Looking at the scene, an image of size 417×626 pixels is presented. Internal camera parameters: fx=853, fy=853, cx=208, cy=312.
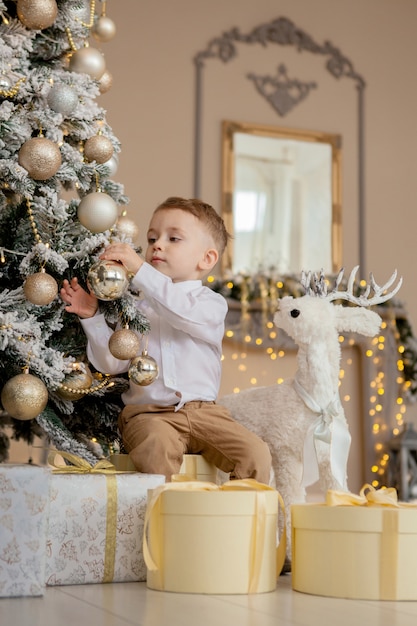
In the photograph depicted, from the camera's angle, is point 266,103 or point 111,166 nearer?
point 111,166

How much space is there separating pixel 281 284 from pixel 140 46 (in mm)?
1447

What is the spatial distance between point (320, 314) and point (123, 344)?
0.54m

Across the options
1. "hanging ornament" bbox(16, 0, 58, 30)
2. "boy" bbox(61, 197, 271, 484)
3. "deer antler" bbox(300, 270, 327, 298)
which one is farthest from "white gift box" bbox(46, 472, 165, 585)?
"hanging ornament" bbox(16, 0, 58, 30)

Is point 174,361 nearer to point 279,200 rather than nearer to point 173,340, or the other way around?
point 173,340

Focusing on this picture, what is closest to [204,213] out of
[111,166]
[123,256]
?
[111,166]

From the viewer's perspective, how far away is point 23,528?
1.38m

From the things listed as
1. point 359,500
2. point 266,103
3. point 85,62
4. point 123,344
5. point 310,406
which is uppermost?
point 266,103

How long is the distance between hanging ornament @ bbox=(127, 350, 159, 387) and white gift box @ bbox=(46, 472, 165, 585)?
28 centimetres

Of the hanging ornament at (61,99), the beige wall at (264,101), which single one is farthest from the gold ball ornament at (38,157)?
the beige wall at (264,101)

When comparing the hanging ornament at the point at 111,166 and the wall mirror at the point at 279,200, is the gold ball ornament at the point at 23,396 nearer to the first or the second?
the hanging ornament at the point at 111,166

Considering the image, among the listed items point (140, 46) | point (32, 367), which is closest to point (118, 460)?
point (32, 367)

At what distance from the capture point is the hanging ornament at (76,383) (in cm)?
185

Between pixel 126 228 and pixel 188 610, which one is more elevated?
pixel 126 228

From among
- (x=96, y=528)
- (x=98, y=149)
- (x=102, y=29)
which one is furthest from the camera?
(x=102, y=29)
